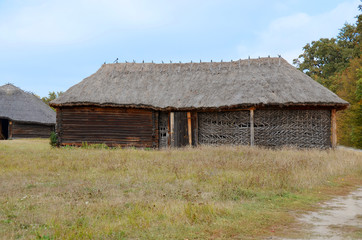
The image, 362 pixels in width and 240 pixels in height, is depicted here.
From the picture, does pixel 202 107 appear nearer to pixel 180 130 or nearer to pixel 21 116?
pixel 180 130

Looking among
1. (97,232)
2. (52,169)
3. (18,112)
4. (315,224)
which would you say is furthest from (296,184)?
(18,112)

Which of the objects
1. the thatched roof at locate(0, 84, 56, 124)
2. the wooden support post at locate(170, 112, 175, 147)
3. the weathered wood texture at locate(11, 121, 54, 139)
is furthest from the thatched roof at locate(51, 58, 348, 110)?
the weathered wood texture at locate(11, 121, 54, 139)

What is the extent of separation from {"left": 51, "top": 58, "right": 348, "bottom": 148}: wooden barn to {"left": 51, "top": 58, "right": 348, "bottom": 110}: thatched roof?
0.04 meters

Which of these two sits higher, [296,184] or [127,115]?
[127,115]

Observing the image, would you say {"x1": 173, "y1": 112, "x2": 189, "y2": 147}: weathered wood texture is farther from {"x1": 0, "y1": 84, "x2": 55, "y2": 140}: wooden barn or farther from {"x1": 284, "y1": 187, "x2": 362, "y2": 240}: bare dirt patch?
{"x1": 0, "y1": 84, "x2": 55, "y2": 140}: wooden barn

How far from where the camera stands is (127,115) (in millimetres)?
17984

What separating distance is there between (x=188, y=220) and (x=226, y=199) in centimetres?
161

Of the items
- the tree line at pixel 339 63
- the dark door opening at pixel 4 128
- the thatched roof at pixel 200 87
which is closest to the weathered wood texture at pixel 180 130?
the thatched roof at pixel 200 87

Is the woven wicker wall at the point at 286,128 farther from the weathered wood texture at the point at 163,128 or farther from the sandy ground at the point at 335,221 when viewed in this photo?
the sandy ground at the point at 335,221

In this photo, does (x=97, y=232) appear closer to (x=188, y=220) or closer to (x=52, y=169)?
(x=188, y=220)

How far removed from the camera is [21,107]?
30.0 m

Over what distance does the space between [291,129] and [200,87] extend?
5.23 metres

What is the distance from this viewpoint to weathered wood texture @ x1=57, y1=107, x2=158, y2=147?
17859 millimetres

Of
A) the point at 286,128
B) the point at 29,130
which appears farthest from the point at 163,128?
the point at 29,130
